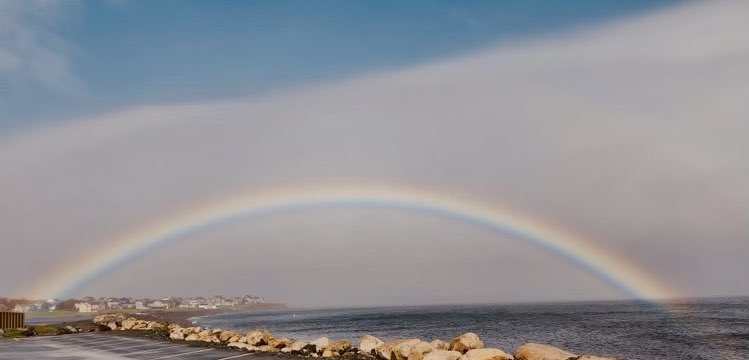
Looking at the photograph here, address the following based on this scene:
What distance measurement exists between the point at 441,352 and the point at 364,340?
19.7ft

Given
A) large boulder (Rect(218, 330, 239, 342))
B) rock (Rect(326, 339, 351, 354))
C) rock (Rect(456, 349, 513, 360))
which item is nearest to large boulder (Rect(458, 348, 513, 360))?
rock (Rect(456, 349, 513, 360))

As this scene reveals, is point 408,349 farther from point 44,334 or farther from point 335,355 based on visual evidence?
point 44,334

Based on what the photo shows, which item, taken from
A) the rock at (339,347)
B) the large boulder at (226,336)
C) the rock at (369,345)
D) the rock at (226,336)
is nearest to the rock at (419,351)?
the rock at (369,345)

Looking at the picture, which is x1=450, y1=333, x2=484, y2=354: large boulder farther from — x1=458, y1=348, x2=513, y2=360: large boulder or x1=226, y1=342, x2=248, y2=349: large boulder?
x1=226, y1=342, x2=248, y2=349: large boulder

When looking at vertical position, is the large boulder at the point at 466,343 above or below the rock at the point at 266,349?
above


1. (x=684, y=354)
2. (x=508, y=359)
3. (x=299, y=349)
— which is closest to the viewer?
(x=508, y=359)

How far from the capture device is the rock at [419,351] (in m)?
21.5

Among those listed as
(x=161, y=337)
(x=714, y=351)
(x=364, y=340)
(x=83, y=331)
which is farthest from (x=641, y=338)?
(x=83, y=331)

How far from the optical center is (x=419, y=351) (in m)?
22.0

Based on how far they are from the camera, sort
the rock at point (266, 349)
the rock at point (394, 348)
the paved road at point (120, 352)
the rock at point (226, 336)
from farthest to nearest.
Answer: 1. the rock at point (226, 336)
2. the rock at point (266, 349)
3. the paved road at point (120, 352)
4. the rock at point (394, 348)

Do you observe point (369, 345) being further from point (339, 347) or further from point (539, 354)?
point (539, 354)

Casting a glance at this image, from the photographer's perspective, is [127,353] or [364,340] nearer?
[364,340]

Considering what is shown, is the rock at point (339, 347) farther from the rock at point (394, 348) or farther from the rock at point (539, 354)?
the rock at point (539, 354)

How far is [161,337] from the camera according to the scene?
1540 inches
